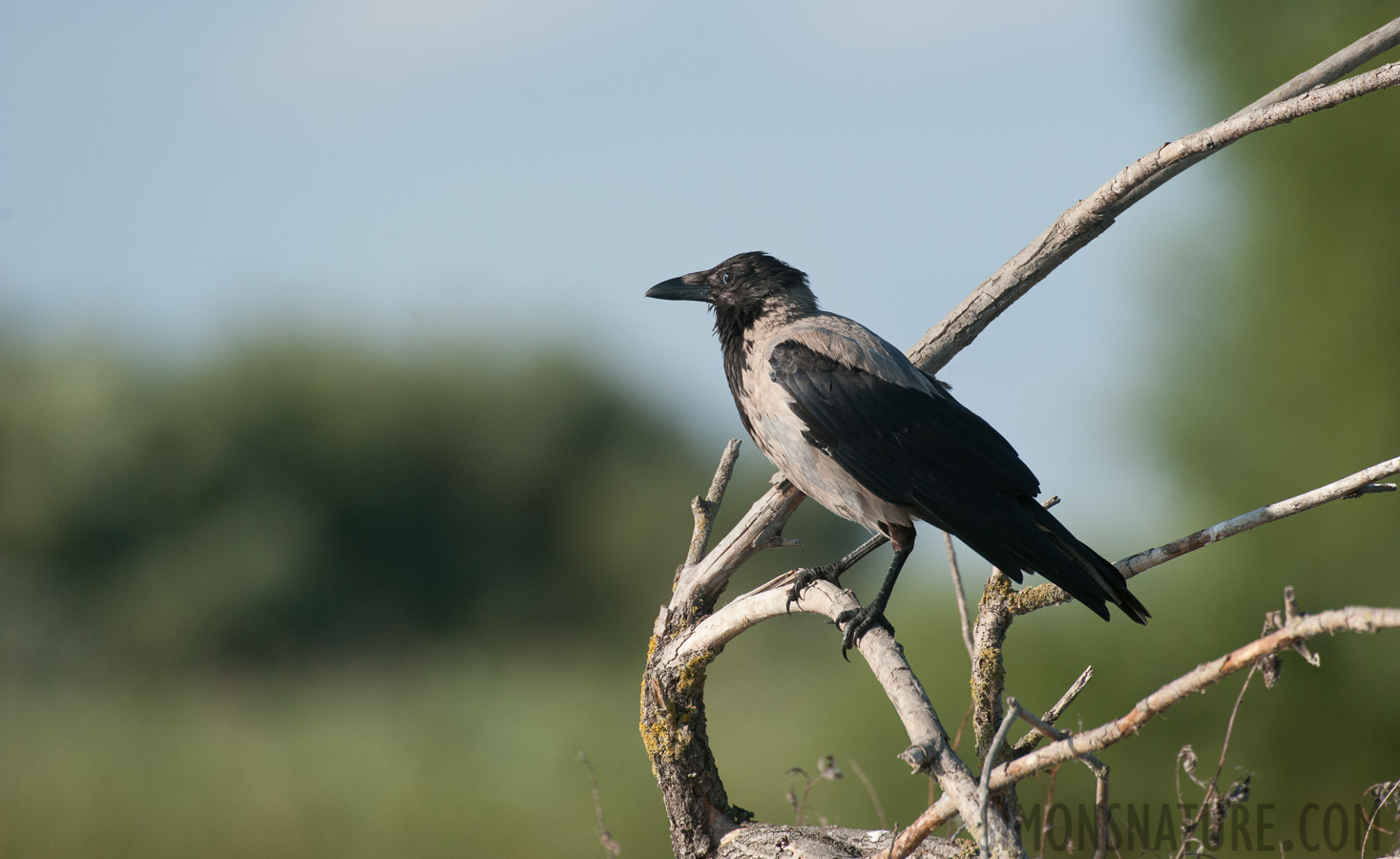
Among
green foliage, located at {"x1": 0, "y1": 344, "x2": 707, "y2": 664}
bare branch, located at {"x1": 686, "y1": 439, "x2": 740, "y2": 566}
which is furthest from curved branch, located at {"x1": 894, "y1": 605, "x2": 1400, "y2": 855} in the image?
green foliage, located at {"x1": 0, "y1": 344, "x2": 707, "y2": 664}

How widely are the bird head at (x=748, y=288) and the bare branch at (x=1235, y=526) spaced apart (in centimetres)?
180

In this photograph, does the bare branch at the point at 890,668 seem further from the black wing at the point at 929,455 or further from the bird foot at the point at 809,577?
the black wing at the point at 929,455

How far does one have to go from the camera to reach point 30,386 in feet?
102

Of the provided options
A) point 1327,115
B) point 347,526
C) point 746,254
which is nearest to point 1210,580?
point 1327,115

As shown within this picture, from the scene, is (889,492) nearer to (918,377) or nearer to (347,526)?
(918,377)

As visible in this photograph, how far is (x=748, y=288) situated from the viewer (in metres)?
4.62

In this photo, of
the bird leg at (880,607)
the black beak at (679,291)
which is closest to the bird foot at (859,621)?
the bird leg at (880,607)

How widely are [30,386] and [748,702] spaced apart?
25308mm

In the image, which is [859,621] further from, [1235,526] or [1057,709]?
[1235,526]

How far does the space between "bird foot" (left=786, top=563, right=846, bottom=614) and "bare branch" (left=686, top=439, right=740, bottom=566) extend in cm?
41

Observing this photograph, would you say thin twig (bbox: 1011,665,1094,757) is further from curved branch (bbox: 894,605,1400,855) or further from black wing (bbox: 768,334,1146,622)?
curved branch (bbox: 894,605,1400,855)

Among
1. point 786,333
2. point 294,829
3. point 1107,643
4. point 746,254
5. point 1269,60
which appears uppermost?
point 1269,60

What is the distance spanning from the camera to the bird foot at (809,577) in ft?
11.1

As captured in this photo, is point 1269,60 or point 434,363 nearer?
point 1269,60
